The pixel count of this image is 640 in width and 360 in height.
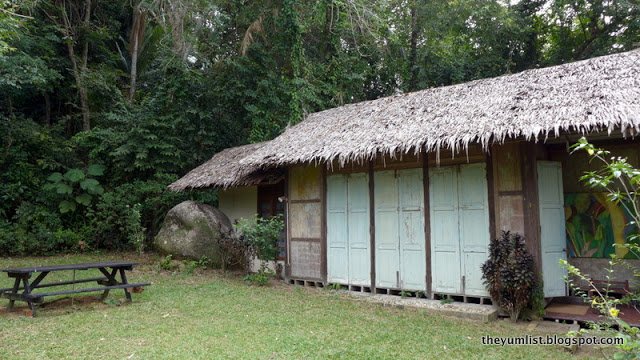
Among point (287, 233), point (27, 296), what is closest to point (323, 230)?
point (287, 233)

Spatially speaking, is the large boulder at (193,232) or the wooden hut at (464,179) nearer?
the wooden hut at (464,179)

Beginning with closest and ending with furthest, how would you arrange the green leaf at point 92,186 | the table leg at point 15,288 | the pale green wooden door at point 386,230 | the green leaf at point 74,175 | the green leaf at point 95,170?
the table leg at point 15,288
the pale green wooden door at point 386,230
the green leaf at point 74,175
the green leaf at point 92,186
the green leaf at point 95,170

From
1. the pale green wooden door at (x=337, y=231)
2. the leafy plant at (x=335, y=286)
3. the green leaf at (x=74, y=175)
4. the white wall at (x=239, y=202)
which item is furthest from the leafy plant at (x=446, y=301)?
the green leaf at (x=74, y=175)

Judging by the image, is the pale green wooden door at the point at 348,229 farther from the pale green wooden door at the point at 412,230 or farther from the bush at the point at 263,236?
the bush at the point at 263,236

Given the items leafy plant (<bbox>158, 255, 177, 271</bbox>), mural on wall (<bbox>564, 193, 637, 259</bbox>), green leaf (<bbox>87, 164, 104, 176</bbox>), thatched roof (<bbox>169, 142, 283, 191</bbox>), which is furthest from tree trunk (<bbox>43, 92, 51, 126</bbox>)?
mural on wall (<bbox>564, 193, 637, 259</bbox>)

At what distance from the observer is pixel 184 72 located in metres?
14.9

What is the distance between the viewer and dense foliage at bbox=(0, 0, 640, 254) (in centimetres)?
1337

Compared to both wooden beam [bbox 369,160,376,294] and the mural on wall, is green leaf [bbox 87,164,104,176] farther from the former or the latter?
the mural on wall

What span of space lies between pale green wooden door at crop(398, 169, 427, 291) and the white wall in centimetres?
507

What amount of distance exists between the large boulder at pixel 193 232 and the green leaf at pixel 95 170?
3.62m

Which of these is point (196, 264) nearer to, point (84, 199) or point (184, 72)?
point (84, 199)

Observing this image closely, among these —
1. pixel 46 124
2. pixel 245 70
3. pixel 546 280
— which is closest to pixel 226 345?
pixel 546 280

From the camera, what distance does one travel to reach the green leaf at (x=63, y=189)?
515 inches

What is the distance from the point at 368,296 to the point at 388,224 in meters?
1.26
